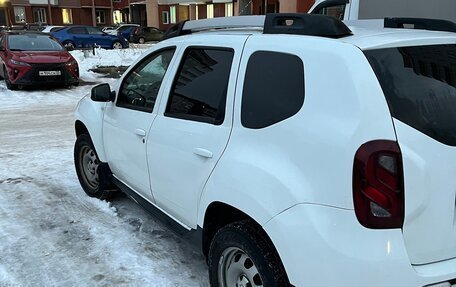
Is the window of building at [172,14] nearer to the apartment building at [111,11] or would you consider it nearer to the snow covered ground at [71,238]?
the apartment building at [111,11]

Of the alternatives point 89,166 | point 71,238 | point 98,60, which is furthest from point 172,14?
point 71,238

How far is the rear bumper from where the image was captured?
1.84m

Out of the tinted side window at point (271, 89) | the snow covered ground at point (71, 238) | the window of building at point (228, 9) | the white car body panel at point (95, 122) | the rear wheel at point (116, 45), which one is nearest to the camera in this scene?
the tinted side window at point (271, 89)

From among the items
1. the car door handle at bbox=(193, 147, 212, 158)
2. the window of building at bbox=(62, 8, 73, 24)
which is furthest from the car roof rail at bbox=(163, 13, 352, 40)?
the window of building at bbox=(62, 8, 73, 24)

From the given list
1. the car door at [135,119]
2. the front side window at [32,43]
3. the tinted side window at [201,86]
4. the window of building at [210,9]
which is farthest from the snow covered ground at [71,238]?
the window of building at [210,9]

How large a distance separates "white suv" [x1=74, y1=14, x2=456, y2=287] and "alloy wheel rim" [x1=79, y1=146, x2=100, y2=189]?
1893 mm

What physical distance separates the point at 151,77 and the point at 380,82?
206cm

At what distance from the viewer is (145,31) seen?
3441 cm

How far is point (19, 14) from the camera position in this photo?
49.1 m

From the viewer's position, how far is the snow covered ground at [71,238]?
10.7 ft

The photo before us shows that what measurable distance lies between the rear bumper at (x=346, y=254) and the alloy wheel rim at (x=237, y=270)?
42 centimetres

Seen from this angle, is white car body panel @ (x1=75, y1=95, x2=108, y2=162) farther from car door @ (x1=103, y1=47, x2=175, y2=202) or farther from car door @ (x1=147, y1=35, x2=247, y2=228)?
car door @ (x1=147, y1=35, x2=247, y2=228)

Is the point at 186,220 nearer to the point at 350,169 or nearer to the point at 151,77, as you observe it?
the point at 151,77

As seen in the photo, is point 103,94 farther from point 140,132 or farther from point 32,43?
point 32,43
